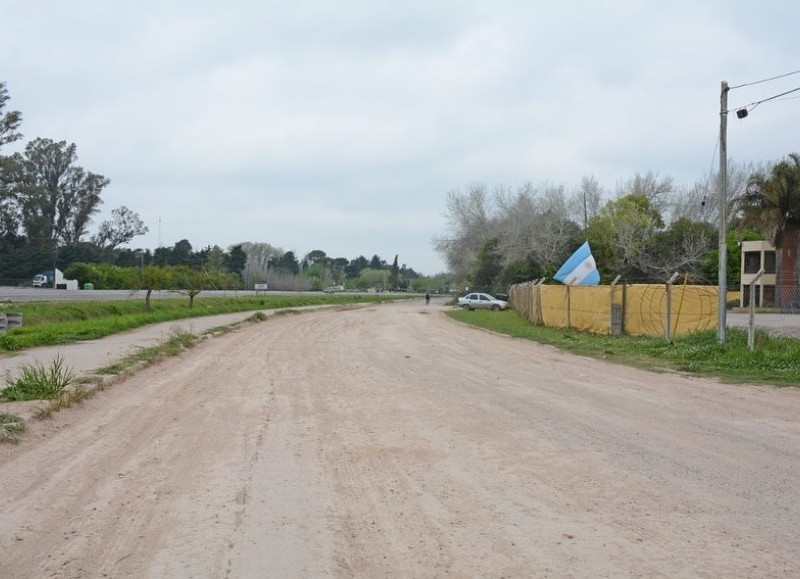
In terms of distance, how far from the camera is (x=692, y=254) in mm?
51750

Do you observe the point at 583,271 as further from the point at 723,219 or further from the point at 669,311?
the point at 723,219

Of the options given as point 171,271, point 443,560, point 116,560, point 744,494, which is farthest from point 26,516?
point 171,271

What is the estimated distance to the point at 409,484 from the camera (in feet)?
21.6

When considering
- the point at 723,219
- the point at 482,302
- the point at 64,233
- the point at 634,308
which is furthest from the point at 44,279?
the point at 723,219

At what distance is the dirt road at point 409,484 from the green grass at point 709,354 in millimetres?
1969

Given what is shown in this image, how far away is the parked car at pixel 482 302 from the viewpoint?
53.7 metres

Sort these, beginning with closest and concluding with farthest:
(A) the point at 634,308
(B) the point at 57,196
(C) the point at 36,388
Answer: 1. (C) the point at 36,388
2. (A) the point at 634,308
3. (B) the point at 57,196

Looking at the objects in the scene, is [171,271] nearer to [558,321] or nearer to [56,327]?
[56,327]

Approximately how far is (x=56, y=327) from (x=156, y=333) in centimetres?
379

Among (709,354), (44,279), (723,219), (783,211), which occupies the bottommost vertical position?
(709,354)

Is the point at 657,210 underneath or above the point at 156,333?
above

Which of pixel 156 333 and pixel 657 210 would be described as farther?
pixel 657 210

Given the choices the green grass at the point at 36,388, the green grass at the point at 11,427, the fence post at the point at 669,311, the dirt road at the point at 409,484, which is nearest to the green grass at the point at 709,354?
the fence post at the point at 669,311

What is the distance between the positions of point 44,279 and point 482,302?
43358 millimetres
